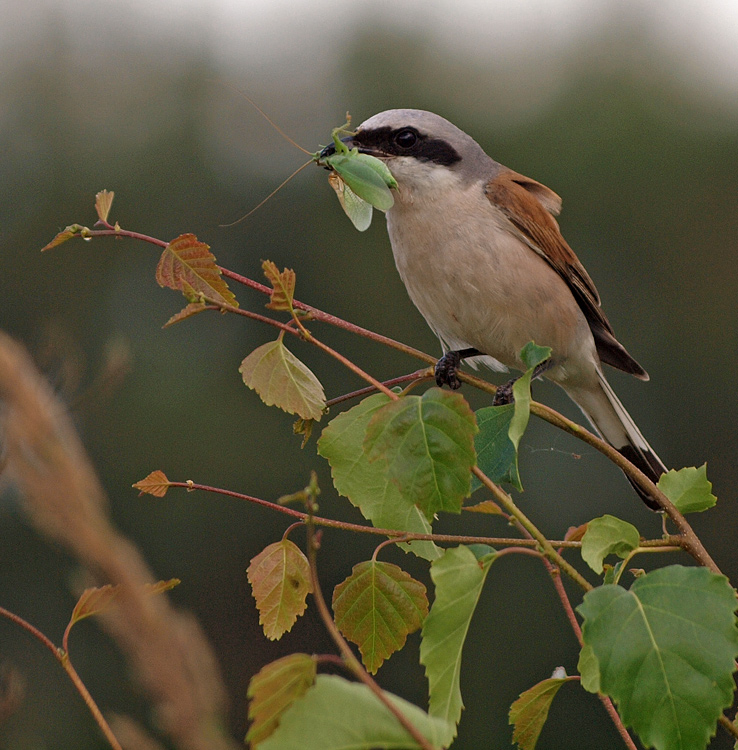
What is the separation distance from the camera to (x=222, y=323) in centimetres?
1678

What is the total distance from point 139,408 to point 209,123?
7614mm

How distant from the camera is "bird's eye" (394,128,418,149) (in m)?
2.39

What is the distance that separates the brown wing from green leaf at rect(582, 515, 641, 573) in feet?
5.16

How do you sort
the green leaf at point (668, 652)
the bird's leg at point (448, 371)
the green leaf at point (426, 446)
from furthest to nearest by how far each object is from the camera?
the bird's leg at point (448, 371), the green leaf at point (426, 446), the green leaf at point (668, 652)

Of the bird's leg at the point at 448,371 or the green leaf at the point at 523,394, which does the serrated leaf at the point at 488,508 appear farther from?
the bird's leg at the point at 448,371

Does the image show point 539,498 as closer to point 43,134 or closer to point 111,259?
point 111,259

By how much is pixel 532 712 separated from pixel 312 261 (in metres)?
18.6

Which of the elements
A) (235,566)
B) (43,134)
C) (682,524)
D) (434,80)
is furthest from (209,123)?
(682,524)

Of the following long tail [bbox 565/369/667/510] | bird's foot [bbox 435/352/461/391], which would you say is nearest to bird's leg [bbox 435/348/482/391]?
bird's foot [bbox 435/352/461/391]

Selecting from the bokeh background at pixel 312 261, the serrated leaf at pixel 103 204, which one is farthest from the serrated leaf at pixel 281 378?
the bokeh background at pixel 312 261

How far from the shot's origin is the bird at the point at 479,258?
7.58 feet

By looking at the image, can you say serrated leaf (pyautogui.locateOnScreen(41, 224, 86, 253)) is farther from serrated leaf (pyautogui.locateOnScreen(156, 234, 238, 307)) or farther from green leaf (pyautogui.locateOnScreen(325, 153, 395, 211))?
green leaf (pyautogui.locateOnScreen(325, 153, 395, 211))

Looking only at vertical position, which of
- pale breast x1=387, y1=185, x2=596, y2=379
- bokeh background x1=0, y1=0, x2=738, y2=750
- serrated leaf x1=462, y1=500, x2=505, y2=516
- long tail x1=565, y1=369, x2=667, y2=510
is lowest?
bokeh background x1=0, y1=0, x2=738, y2=750

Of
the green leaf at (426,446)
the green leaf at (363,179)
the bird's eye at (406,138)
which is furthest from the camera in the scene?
the bird's eye at (406,138)
